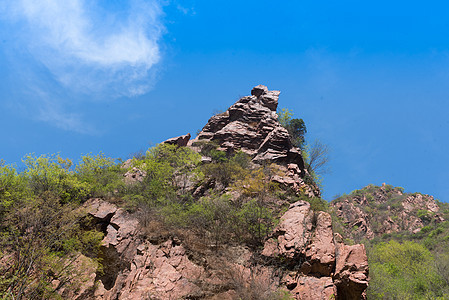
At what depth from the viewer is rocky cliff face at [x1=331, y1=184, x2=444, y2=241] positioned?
193 feet

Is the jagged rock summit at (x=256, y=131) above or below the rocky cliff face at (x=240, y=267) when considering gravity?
above

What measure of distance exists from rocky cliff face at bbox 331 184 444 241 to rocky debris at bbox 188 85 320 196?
28298 millimetres

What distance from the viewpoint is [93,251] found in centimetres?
1766

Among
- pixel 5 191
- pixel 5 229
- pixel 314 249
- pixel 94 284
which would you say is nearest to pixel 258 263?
pixel 314 249

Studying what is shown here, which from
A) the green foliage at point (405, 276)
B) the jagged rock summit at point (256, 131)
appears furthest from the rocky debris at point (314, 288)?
the jagged rock summit at point (256, 131)

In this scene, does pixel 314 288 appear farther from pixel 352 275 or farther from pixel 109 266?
pixel 109 266

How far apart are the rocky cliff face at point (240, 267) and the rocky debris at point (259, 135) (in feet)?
25.6

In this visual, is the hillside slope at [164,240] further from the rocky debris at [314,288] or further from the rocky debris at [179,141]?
the rocky debris at [179,141]

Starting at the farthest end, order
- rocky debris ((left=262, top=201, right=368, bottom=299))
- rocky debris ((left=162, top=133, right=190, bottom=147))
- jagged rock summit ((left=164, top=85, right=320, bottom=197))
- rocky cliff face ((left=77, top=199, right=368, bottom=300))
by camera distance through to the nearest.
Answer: rocky debris ((left=162, top=133, right=190, bottom=147)), jagged rock summit ((left=164, top=85, right=320, bottom=197)), rocky cliff face ((left=77, top=199, right=368, bottom=300)), rocky debris ((left=262, top=201, right=368, bottom=299))

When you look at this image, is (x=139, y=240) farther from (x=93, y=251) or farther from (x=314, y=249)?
(x=314, y=249)

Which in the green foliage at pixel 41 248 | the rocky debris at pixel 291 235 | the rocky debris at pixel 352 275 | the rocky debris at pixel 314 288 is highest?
the rocky debris at pixel 291 235

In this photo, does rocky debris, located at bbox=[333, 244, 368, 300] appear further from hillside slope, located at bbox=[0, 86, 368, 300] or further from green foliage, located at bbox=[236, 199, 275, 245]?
green foliage, located at bbox=[236, 199, 275, 245]

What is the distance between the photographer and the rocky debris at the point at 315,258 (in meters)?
13.7

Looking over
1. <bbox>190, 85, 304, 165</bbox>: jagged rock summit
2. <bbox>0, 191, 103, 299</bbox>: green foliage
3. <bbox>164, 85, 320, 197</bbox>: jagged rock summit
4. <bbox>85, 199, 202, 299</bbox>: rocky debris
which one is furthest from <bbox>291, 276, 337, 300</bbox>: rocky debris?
<bbox>190, 85, 304, 165</bbox>: jagged rock summit
